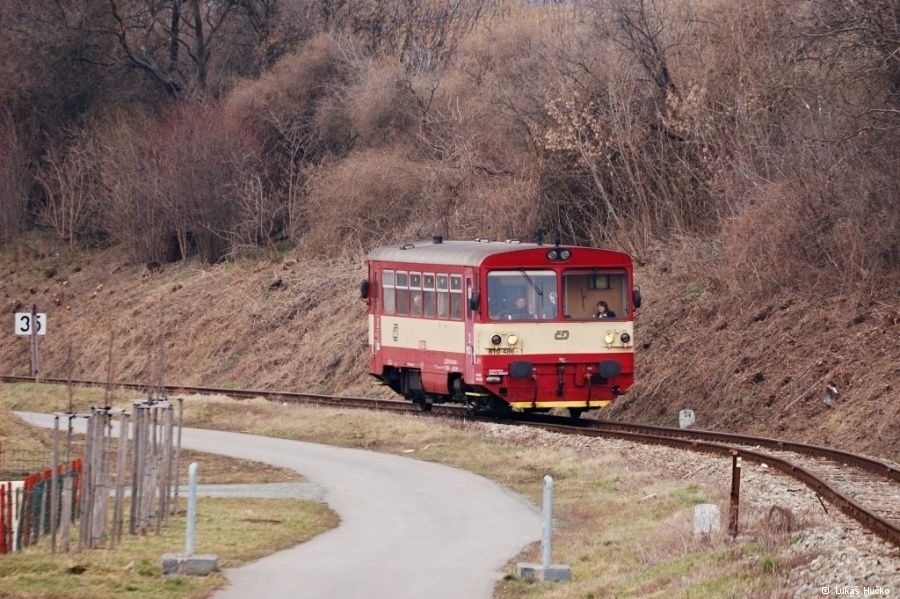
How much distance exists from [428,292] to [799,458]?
30.5ft

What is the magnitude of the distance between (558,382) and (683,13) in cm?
1623

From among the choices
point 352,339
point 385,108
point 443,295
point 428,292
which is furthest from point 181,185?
point 443,295

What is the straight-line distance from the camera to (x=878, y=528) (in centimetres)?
1442

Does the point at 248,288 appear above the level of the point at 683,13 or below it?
below

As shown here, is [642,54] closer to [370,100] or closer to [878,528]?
[370,100]

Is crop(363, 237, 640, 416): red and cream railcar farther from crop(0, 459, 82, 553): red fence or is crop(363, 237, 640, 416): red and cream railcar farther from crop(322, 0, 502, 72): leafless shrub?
crop(322, 0, 502, 72): leafless shrub

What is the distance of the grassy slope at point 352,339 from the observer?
2662 cm

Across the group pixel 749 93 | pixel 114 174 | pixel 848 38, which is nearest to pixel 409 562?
pixel 848 38

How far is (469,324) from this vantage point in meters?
27.4

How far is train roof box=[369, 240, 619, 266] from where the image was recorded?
89.8ft

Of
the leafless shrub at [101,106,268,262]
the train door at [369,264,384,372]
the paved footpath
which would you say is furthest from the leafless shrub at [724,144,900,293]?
the leafless shrub at [101,106,268,262]

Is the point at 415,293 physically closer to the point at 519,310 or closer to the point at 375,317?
the point at 375,317

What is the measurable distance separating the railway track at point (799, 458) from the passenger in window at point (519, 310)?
200 cm

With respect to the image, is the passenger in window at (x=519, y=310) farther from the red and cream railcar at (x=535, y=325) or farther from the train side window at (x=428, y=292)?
the train side window at (x=428, y=292)
